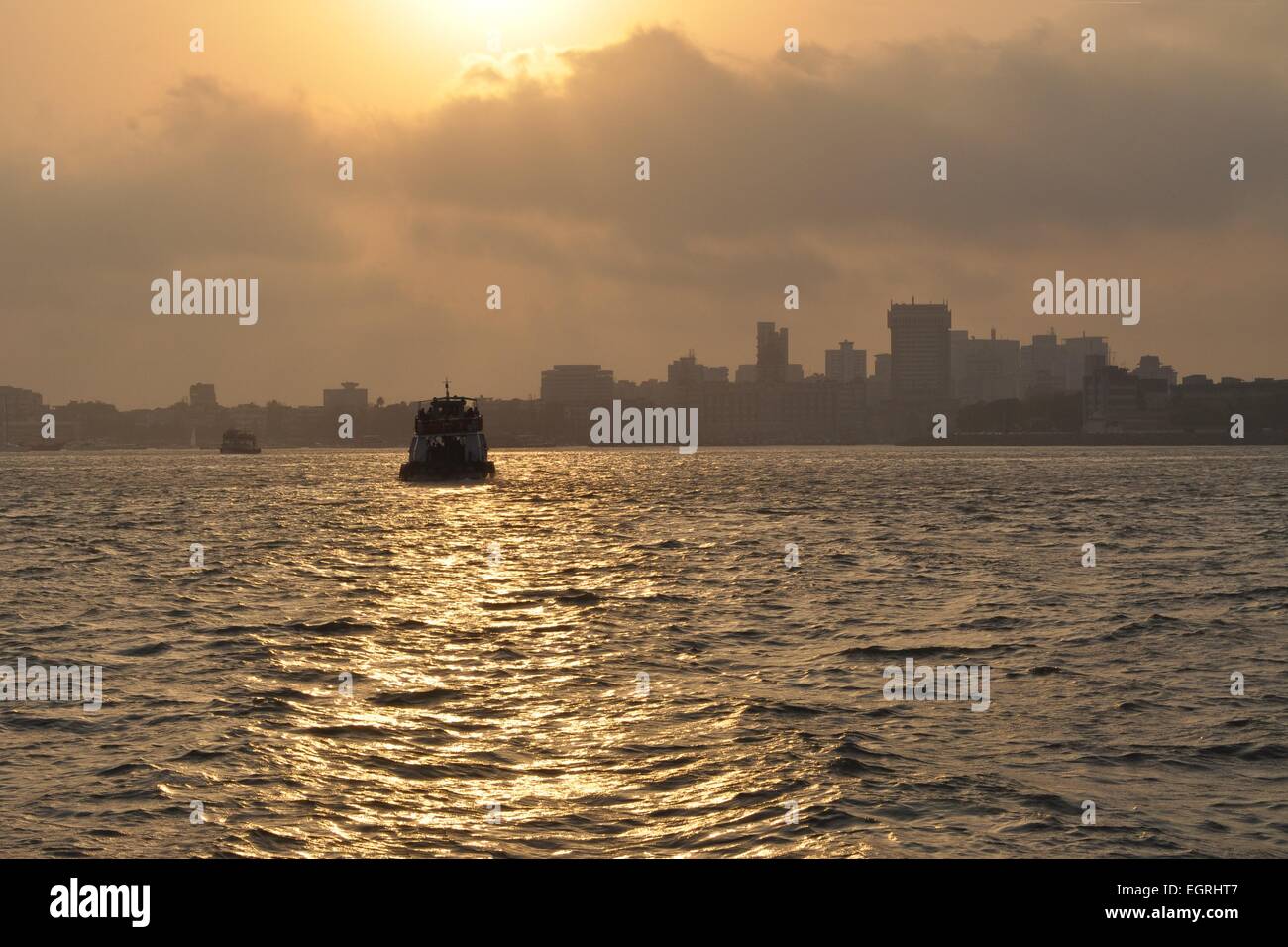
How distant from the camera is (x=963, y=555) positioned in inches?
1889

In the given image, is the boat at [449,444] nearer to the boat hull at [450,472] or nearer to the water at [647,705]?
the boat hull at [450,472]

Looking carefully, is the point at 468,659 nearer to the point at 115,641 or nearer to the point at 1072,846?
the point at 115,641

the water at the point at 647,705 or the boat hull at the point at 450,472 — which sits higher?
the boat hull at the point at 450,472

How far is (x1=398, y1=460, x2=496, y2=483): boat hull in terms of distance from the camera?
122 metres

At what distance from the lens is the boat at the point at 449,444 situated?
119188mm

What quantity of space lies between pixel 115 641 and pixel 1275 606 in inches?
1146

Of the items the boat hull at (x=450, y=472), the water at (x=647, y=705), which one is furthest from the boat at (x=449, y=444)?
the water at (x=647, y=705)

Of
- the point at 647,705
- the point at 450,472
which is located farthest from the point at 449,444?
the point at 647,705

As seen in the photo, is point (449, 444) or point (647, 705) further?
point (449, 444)

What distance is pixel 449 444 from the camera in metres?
121

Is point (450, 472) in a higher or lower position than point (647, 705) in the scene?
higher

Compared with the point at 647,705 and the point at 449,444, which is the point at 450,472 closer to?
the point at 449,444

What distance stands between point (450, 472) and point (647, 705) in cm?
10621
